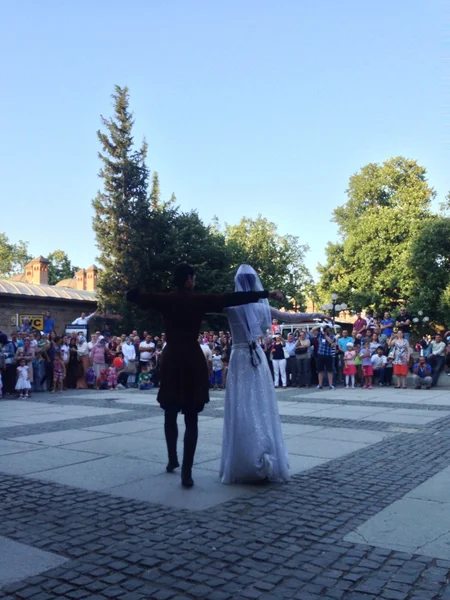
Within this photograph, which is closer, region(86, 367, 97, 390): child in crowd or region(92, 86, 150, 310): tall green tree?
region(86, 367, 97, 390): child in crowd

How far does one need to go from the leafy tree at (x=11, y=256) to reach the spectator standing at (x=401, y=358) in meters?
53.2

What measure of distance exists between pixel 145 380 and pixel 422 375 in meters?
8.19

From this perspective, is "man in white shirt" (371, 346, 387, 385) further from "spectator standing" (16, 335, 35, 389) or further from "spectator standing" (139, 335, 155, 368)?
"spectator standing" (16, 335, 35, 389)

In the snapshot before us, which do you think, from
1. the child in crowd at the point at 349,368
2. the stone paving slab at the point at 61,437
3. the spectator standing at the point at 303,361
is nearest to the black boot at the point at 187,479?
the stone paving slab at the point at 61,437

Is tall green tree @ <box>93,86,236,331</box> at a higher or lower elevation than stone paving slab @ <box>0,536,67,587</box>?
higher

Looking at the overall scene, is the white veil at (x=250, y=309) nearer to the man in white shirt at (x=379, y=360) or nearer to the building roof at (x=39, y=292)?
the man in white shirt at (x=379, y=360)

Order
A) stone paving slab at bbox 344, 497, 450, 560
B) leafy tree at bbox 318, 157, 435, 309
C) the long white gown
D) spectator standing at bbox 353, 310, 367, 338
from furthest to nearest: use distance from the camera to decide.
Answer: leafy tree at bbox 318, 157, 435, 309
spectator standing at bbox 353, 310, 367, 338
the long white gown
stone paving slab at bbox 344, 497, 450, 560

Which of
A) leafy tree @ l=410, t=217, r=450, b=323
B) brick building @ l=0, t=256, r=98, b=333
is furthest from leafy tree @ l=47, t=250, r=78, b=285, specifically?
leafy tree @ l=410, t=217, r=450, b=323

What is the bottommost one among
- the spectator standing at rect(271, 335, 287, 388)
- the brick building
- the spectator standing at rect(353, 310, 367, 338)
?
the spectator standing at rect(271, 335, 287, 388)

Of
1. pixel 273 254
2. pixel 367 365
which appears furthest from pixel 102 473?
pixel 273 254

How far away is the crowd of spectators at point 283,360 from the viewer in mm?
16469

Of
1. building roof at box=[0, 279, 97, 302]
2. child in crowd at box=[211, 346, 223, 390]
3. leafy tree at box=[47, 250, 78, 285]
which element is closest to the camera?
child in crowd at box=[211, 346, 223, 390]

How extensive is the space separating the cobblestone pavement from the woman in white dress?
0.91 ft

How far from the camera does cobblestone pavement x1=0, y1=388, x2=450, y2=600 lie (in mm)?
3096
